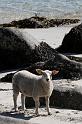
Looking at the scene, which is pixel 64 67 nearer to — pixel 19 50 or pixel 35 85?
pixel 19 50

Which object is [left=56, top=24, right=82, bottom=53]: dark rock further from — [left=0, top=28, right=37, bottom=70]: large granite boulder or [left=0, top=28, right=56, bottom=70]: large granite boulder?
[left=0, top=28, right=37, bottom=70]: large granite boulder

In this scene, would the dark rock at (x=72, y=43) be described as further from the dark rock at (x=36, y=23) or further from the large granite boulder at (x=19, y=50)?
the dark rock at (x=36, y=23)

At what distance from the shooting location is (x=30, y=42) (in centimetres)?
1565

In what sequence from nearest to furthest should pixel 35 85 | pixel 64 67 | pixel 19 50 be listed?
pixel 35 85, pixel 64 67, pixel 19 50

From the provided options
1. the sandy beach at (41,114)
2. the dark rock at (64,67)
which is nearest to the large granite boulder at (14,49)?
the dark rock at (64,67)

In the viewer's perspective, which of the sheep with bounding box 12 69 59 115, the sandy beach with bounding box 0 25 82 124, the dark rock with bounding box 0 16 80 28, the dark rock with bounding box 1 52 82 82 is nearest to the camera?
the sandy beach with bounding box 0 25 82 124

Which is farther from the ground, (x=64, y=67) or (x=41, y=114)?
(x=64, y=67)

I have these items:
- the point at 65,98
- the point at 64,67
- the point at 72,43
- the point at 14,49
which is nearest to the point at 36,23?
the point at 72,43

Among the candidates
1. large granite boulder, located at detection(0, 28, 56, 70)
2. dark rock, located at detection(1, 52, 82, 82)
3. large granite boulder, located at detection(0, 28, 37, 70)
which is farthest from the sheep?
large granite boulder, located at detection(0, 28, 37, 70)

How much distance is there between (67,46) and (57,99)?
25.6 feet

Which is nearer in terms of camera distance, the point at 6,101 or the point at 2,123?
the point at 2,123

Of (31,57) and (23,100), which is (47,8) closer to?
(31,57)

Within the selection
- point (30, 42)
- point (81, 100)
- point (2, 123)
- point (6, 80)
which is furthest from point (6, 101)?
point (30, 42)

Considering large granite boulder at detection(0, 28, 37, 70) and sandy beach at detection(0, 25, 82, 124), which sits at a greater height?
large granite boulder at detection(0, 28, 37, 70)
